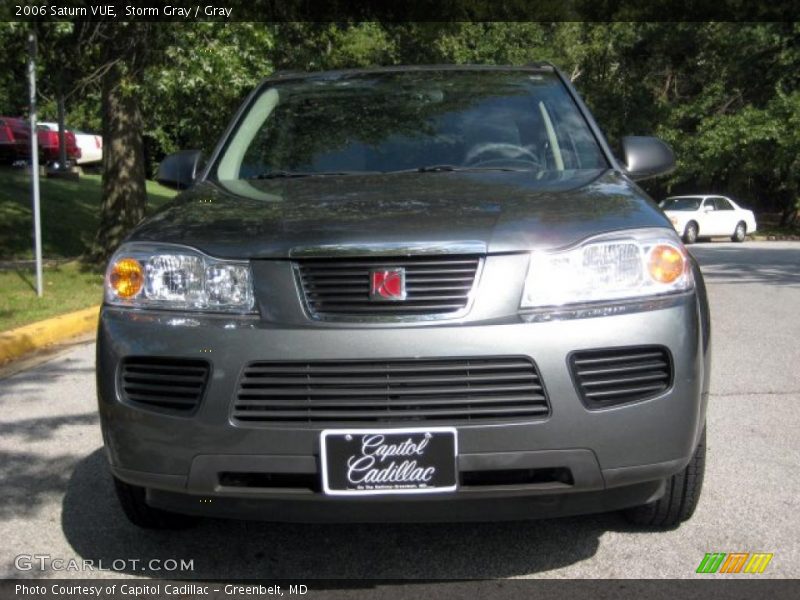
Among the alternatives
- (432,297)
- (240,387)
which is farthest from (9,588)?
(432,297)

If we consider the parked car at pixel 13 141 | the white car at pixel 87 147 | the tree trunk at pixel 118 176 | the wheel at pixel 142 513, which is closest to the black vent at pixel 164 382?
the wheel at pixel 142 513

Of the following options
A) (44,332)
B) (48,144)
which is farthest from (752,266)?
(48,144)

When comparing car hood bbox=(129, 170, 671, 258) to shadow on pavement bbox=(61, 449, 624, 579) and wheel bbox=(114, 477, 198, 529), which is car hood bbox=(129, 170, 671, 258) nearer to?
wheel bbox=(114, 477, 198, 529)

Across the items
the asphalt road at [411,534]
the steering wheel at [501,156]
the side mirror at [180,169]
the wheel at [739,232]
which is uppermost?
the steering wheel at [501,156]

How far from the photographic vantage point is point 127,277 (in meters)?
3.09

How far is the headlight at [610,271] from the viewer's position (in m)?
2.87

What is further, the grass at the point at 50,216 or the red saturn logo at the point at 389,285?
the grass at the point at 50,216

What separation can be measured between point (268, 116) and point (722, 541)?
8.83 ft

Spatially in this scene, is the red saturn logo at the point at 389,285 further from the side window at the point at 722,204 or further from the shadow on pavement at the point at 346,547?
the side window at the point at 722,204

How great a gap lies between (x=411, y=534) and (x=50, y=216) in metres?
15.2

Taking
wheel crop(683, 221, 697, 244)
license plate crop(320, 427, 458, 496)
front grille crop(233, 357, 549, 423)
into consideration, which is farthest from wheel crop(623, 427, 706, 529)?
wheel crop(683, 221, 697, 244)

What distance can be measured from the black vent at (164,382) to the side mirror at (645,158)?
2.15 m

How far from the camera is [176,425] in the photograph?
287 centimetres

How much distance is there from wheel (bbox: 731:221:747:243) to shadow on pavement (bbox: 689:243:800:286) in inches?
403
